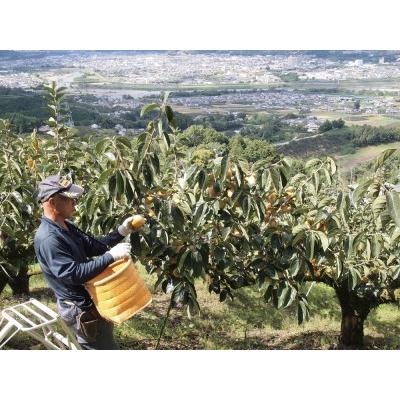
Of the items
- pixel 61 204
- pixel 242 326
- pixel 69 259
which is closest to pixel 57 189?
pixel 61 204

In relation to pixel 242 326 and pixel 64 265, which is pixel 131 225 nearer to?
pixel 64 265

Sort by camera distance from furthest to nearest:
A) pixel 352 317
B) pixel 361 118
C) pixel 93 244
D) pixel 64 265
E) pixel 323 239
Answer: pixel 361 118, pixel 352 317, pixel 323 239, pixel 93 244, pixel 64 265

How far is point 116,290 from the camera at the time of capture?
1954 millimetres

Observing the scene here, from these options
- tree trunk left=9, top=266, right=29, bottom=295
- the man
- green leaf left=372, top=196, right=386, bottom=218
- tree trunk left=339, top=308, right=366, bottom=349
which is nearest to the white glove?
the man

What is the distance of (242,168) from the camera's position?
234cm

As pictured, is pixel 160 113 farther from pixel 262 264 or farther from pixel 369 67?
pixel 369 67

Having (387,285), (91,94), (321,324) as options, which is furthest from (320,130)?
(387,285)

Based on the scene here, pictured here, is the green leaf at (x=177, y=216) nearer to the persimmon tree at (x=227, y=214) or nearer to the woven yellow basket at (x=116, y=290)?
the persimmon tree at (x=227, y=214)

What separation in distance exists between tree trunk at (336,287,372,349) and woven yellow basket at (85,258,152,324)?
1923 mm

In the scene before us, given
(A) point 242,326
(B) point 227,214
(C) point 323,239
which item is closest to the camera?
(C) point 323,239

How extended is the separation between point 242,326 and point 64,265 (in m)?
2.79

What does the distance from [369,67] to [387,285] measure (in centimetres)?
662

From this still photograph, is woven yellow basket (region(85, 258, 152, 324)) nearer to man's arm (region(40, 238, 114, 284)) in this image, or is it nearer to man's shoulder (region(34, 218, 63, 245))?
man's arm (region(40, 238, 114, 284))

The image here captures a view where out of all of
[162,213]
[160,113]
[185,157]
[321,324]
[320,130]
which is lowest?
[321,324]
